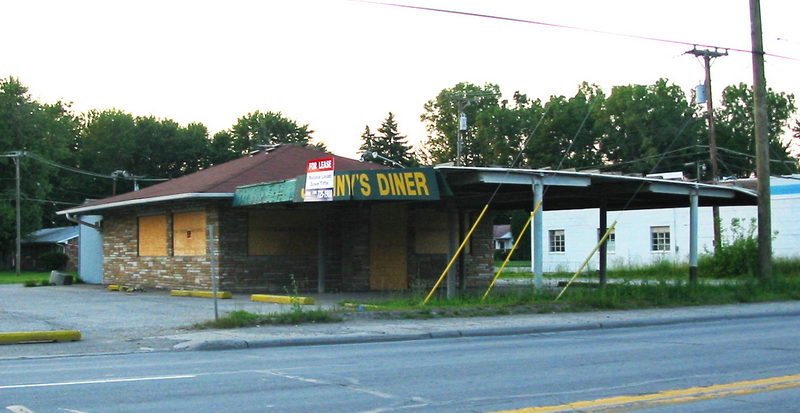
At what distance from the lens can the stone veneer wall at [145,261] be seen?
28431mm

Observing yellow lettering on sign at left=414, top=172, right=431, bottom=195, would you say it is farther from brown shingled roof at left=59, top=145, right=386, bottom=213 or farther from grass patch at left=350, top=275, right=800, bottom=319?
brown shingled roof at left=59, top=145, right=386, bottom=213

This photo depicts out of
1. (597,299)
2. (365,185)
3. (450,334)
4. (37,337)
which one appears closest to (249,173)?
(365,185)

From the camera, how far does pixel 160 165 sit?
276 feet

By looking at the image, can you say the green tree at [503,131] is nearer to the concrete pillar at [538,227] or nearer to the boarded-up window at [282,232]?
the boarded-up window at [282,232]

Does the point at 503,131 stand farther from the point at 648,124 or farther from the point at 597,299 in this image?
the point at 597,299

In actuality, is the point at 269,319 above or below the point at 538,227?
below

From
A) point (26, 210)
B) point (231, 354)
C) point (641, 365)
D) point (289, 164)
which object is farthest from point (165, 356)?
point (26, 210)

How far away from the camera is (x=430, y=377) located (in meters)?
10.9

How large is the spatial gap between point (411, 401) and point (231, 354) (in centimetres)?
597

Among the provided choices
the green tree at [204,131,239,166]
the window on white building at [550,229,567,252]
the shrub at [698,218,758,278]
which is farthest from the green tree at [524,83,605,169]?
the shrub at [698,218,758,278]

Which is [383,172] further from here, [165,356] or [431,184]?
[165,356]

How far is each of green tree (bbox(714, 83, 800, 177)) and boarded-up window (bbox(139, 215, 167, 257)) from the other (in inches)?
2269

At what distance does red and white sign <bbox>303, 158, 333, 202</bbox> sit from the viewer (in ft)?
72.7

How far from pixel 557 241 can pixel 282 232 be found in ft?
96.0
